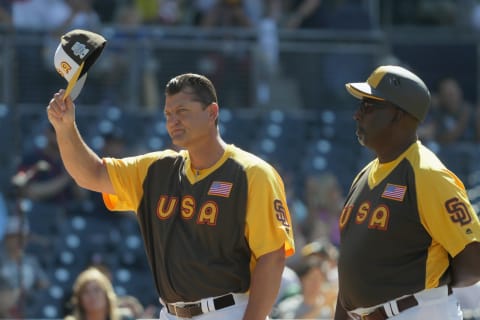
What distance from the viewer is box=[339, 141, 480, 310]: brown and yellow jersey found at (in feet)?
15.6

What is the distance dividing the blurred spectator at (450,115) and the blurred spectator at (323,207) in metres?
1.84

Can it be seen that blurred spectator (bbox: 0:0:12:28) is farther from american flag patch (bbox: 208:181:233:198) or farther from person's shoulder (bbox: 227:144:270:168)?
american flag patch (bbox: 208:181:233:198)

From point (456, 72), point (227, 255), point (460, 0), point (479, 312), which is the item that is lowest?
point (479, 312)

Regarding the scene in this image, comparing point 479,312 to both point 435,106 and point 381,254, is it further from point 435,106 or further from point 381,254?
point 435,106

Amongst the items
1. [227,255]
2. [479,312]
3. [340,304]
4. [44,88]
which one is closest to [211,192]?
[227,255]

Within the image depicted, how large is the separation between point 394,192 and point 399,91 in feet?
1.38

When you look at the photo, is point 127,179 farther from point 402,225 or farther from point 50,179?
point 50,179

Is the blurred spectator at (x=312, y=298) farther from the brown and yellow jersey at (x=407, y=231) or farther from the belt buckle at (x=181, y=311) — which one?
the brown and yellow jersey at (x=407, y=231)

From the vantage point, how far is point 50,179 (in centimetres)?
1095

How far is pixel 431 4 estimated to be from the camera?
48.5ft

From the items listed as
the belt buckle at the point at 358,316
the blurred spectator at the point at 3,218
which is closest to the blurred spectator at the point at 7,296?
the blurred spectator at the point at 3,218

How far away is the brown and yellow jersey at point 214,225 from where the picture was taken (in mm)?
4965

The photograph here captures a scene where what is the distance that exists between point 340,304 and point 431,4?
10.1 m

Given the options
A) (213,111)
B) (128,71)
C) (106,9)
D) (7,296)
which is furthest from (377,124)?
(106,9)
